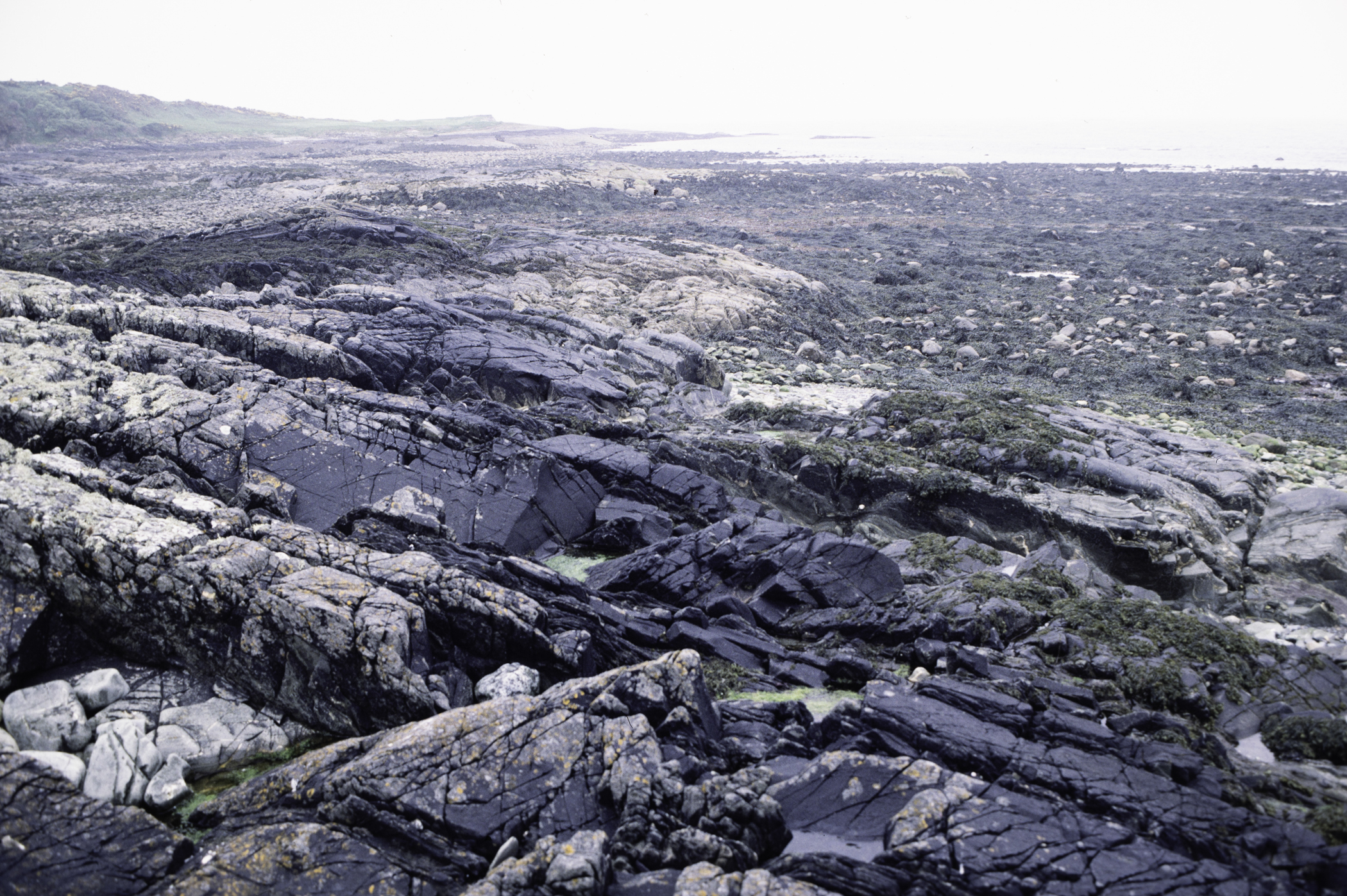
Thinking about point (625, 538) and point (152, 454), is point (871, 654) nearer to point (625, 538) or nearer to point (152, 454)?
point (625, 538)

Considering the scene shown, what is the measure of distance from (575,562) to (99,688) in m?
5.08

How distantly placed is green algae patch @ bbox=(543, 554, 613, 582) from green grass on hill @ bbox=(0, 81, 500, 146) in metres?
87.9

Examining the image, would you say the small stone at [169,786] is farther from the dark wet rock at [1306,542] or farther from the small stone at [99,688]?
the dark wet rock at [1306,542]

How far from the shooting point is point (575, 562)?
9.44 m

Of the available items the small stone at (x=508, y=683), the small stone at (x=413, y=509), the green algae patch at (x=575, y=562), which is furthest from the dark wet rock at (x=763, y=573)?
the small stone at (x=508, y=683)

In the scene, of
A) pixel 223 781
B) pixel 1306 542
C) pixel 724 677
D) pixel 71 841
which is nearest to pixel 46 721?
pixel 223 781

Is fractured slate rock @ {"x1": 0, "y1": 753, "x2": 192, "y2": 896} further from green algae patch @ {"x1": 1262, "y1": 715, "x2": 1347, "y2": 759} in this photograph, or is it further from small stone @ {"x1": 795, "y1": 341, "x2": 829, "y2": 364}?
small stone @ {"x1": 795, "y1": 341, "x2": 829, "y2": 364}

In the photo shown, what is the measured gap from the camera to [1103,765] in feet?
16.3

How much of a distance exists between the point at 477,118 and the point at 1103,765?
175 m

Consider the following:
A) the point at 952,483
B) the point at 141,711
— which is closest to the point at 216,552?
the point at 141,711

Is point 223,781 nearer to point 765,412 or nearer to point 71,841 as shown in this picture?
point 71,841

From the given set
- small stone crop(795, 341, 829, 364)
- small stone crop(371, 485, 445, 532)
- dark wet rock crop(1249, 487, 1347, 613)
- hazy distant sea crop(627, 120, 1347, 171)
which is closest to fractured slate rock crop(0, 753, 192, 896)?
small stone crop(371, 485, 445, 532)

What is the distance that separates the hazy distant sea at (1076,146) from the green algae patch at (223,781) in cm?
8434

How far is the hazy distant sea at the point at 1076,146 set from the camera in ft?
247
